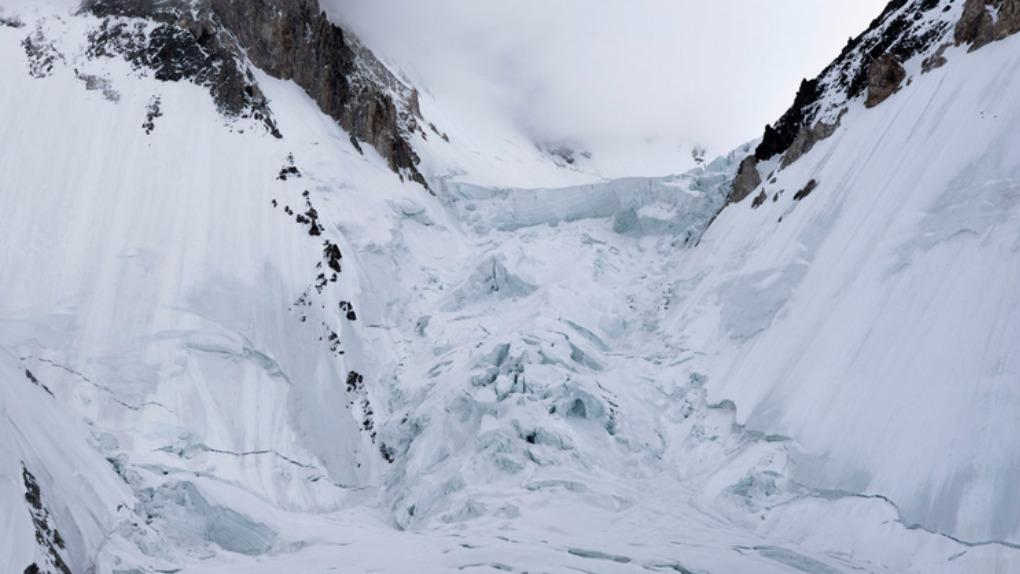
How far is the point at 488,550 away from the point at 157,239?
17.3 m

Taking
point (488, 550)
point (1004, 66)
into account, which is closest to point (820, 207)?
point (1004, 66)

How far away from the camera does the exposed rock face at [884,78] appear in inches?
1075

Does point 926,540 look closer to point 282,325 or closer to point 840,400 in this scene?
point 840,400

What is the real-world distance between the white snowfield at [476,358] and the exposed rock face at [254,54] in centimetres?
121

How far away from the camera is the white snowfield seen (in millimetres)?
15523

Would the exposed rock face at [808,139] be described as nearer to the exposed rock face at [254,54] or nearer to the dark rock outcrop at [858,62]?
the dark rock outcrop at [858,62]

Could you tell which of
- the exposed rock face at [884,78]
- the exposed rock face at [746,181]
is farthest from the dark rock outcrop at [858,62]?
the exposed rock face at [746,181]

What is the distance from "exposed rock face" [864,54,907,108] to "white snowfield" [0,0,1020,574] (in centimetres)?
84

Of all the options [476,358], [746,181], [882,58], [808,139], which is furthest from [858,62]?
[476,358]

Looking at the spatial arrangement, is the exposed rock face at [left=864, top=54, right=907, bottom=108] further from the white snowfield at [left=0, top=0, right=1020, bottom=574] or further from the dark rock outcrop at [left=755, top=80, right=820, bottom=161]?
the dark rock outcrop at [left=755, top=80, right=820, bottom=161]

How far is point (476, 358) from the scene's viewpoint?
1015 inches

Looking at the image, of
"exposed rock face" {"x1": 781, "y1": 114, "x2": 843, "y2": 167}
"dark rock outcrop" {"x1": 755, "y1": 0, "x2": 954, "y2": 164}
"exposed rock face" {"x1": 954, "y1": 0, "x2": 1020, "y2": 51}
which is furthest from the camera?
"exposed rock face" {"x1": 781, "y1": 114, "x2": 843, "y2": 167}

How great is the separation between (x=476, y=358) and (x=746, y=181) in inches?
595

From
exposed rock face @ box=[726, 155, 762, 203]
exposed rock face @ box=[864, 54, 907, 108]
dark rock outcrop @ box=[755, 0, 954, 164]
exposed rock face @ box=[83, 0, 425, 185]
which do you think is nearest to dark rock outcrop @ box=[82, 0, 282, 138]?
exposed rock face @ box=[83, 0, 425, 185]
